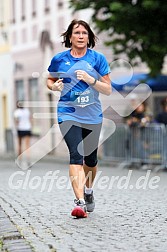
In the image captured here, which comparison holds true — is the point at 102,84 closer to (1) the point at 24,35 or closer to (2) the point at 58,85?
(2) the point at 58,85

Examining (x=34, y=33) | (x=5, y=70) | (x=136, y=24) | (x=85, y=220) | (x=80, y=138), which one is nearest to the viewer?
(x=85, y=220)

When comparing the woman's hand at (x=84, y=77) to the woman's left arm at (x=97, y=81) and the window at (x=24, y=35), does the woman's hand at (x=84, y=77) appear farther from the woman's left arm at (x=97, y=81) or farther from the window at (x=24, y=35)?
the window at (x=24, y=35)

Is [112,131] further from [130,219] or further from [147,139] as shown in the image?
[130,219]

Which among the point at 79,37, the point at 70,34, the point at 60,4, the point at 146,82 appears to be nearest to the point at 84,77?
the point at 79,37

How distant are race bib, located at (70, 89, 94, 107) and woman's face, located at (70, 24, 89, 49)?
41cm

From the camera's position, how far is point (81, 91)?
27.0 ft

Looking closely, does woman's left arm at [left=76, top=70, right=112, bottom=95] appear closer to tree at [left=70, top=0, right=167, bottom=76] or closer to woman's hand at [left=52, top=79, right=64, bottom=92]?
woman's hand at [left=52, top=79, right=64, bottom=92]

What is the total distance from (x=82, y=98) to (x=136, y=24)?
11285 mm

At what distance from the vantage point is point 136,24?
1931 cm

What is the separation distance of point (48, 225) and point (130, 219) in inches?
32.2

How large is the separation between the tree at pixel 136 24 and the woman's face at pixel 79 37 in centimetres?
993

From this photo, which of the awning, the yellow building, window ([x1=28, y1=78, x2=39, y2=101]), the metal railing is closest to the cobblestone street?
the metal railing

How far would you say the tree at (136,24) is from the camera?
18688 millimetres

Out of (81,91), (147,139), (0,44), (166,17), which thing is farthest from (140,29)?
(0,44)
